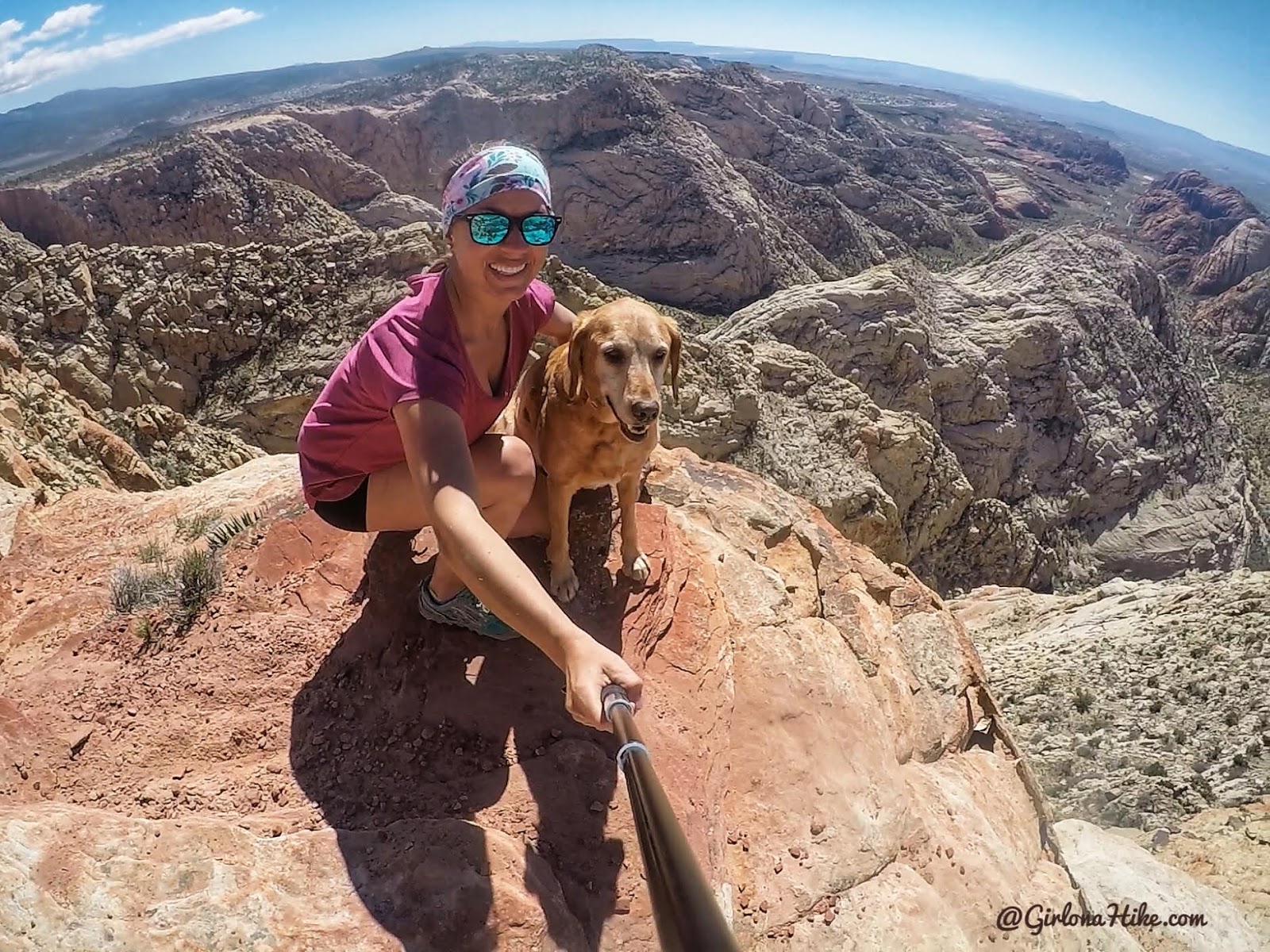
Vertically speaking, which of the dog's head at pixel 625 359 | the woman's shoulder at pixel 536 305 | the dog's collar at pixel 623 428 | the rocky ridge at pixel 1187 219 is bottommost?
the dog's collar at pixel 623 428

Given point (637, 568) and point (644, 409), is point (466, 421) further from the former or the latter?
point (637, 568)

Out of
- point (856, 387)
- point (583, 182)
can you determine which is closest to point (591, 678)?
point (856, 387)

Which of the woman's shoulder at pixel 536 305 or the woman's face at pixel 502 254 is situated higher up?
the woman's face at pixel 502 254

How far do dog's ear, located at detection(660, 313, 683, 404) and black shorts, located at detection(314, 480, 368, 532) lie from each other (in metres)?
1.41

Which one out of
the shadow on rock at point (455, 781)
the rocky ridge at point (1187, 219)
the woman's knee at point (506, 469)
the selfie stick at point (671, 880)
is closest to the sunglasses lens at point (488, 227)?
the woman's knee at point (506, 469)

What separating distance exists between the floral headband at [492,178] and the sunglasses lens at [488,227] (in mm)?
47

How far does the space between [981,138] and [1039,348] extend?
5535 inches

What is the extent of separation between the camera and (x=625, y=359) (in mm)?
3061

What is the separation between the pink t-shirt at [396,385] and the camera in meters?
2.35

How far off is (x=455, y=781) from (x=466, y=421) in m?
1.24

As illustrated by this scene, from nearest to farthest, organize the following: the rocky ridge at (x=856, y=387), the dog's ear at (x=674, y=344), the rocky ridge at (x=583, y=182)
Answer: the dog's ear at (x=674, y=344) < the rocky ridge at (x=856, y=387) < the rocky ridge at (x=583, y=182)

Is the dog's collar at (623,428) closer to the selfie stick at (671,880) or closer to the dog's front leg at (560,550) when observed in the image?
the dog's front leg at (560,550)

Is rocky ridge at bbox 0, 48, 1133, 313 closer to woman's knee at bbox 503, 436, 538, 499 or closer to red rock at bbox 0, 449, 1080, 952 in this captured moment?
red rock at bbox 0, 449, 1080, 952

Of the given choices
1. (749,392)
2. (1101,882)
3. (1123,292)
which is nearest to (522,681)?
(1101,882)
